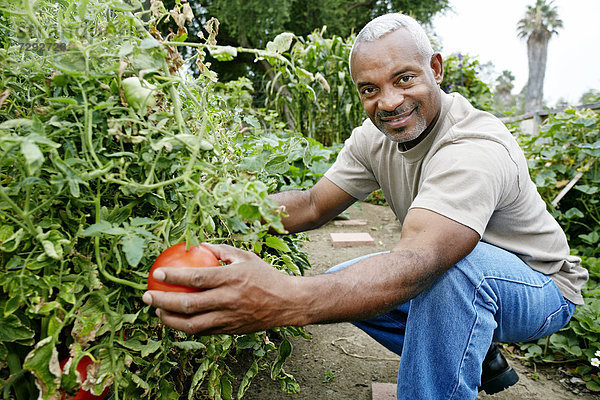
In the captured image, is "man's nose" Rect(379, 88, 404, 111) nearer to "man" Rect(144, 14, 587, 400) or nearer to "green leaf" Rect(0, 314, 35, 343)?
"man" Rect(144, 14, 587, 400)

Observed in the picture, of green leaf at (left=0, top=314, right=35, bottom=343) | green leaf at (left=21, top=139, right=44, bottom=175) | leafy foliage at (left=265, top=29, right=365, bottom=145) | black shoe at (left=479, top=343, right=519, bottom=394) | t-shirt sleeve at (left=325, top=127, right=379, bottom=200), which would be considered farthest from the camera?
leafy foliage at (left=265, top=29, right=365, bottom=145)

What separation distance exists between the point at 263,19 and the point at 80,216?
10.0m

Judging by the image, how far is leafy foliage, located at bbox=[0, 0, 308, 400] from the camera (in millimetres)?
833

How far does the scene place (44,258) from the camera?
845 millimetres

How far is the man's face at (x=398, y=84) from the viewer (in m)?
1.61

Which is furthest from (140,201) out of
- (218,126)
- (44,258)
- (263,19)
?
(263,19)

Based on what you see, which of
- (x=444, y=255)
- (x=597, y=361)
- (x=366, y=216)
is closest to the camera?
(x=444, y=255)

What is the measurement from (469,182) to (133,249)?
3.18 ft

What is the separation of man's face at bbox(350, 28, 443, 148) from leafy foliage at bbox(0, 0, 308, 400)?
79 cm

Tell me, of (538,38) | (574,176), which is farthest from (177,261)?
(538,38)

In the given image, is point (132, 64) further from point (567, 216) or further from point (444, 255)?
point (567, 216)

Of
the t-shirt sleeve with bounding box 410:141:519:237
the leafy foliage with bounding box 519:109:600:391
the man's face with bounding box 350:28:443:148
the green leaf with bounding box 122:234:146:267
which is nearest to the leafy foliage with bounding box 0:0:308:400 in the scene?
the green leaf with bounding box 122:234:146:267

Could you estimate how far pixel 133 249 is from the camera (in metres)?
0.81

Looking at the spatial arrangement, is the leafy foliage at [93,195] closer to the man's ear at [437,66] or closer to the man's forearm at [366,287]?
the man's forearm at [366,287]
